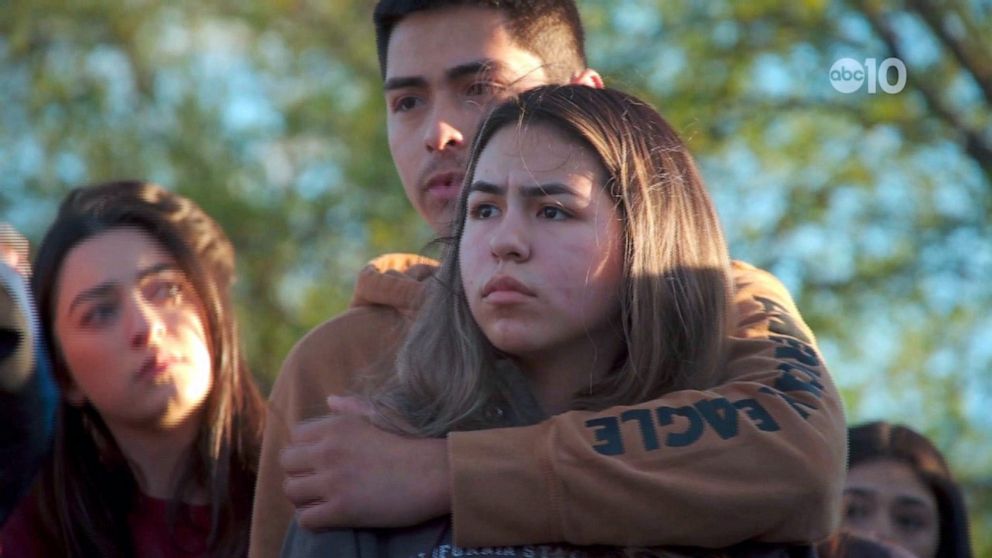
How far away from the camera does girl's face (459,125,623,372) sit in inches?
86.6

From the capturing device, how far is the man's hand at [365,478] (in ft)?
6.89

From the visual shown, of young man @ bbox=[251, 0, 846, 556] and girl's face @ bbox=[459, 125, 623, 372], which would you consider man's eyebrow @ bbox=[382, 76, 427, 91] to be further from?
young man @ bbox=[251, 0, 846, 556]

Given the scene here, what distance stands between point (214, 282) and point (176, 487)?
1.54ft

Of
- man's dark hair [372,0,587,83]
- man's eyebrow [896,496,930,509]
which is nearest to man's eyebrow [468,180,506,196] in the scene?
man's dark hair [372,0,587,83]

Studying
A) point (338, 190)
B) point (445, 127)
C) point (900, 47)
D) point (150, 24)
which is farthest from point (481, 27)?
point (150, 24)

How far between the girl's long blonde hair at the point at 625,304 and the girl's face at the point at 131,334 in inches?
35.5

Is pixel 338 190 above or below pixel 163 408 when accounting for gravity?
above

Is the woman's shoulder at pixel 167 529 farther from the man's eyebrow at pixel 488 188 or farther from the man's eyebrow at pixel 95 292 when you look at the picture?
the man's eyebrow at pixel 488 188

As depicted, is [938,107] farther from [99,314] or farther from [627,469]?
[627,469]

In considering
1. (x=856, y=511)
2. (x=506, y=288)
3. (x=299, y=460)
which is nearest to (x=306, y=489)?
(x=299, y=460)

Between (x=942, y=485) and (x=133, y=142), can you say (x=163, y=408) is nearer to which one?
(x=942, y=485)

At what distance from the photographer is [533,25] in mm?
3145

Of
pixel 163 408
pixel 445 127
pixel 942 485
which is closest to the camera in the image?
pixel 445 127

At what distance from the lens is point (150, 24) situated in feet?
32.4
